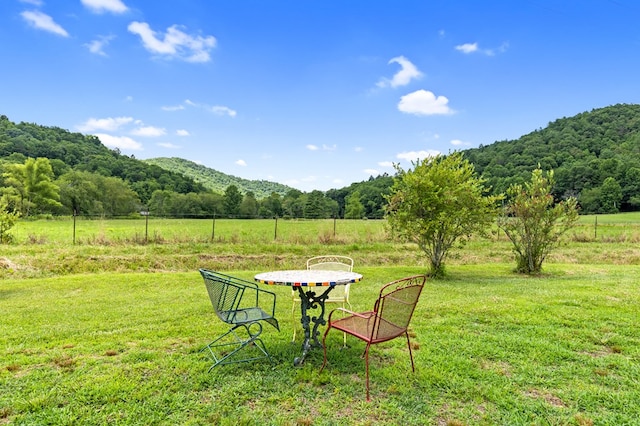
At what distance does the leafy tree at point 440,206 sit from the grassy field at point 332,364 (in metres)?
1.74

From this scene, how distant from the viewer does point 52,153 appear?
4631 centimetres

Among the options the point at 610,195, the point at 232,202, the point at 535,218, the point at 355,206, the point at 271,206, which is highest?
the point at 610,195

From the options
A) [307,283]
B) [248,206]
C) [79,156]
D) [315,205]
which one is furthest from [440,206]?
[79,156]

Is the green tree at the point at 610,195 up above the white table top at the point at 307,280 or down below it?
above

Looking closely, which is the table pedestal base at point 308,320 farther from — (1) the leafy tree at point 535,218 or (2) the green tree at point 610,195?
(2) the green tree at point 610,195

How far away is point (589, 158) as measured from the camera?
34.9 meters

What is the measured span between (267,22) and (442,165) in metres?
8.93

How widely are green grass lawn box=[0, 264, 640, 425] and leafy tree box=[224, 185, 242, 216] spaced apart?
45503mm

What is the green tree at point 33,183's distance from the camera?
120ft

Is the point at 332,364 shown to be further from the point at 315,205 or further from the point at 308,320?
the point at 315,205

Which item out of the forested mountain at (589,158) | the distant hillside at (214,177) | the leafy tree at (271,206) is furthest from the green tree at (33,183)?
the forested mountain at (589,158)

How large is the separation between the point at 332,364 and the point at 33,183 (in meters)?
46.5

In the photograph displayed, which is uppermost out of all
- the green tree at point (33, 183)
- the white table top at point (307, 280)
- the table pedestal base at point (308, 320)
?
the green tree at point (33, 183)

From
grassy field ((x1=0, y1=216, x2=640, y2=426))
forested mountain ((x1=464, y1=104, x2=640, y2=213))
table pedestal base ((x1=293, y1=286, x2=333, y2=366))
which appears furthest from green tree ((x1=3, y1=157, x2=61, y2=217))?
forested mountain ((x1=464, y1=104, x2=640, y2=213))
